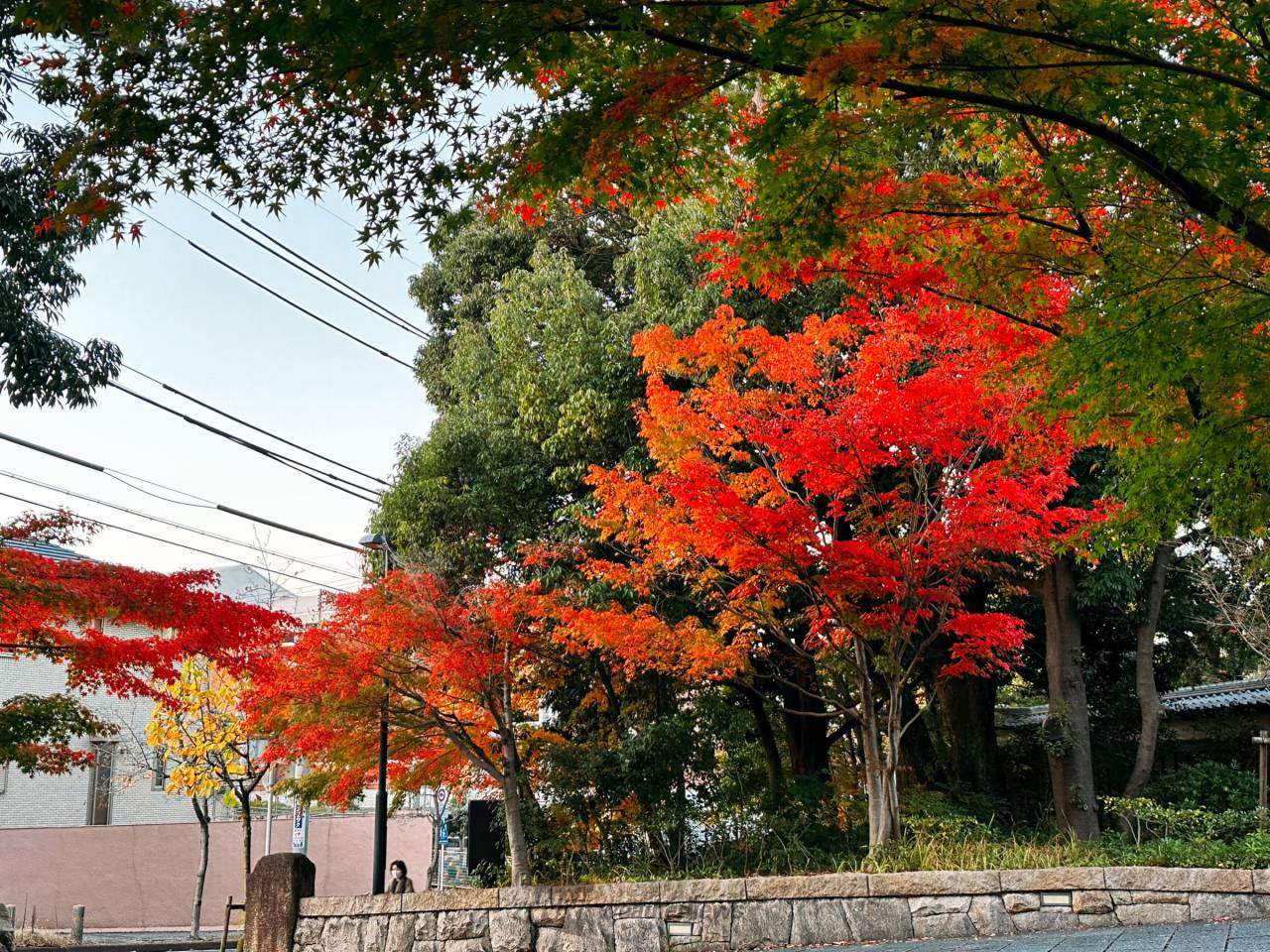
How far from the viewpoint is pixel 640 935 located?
444 inches

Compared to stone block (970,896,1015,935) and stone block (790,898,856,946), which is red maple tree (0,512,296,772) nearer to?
stone block (790,898,856,946)

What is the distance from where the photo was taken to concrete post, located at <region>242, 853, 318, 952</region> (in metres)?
12.2

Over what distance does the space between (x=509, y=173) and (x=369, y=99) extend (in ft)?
2.86

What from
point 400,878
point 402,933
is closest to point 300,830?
point 400,878

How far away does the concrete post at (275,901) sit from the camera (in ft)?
40.1

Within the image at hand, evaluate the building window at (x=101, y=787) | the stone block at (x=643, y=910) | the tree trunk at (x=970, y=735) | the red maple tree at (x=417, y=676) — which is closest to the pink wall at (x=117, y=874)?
the building window at (x=101, y=787)

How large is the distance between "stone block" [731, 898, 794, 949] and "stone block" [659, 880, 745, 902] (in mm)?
154

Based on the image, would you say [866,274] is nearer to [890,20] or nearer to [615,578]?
[890,20]

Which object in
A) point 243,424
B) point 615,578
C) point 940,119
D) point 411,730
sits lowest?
point 411,730

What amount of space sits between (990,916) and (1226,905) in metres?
2.06

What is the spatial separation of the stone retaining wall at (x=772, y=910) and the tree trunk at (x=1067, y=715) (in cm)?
394

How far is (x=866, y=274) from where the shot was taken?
893 cm

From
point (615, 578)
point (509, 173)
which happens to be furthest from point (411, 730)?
point (509, 173)

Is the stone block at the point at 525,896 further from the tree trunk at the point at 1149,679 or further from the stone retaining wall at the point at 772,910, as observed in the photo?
the tree trunk at the point at 1149,679
